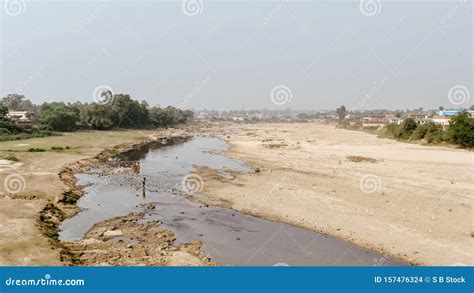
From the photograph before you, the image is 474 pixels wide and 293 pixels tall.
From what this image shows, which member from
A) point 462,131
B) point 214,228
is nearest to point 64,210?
point 214,228

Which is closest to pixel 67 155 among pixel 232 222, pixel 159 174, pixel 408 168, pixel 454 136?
pixel 159 174

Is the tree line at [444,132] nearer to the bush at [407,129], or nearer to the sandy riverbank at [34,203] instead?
the bush at [407,129]

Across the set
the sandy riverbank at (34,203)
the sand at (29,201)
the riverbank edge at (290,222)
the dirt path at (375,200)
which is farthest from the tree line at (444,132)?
the sand at (29,201)

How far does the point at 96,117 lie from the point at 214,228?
9896cm

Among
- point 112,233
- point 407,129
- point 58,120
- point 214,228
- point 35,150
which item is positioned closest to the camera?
point 112,233

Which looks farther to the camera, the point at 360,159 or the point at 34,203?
the point at 360,159

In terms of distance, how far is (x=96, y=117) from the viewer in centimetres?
11781

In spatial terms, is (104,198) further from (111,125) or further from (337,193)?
(111,125)

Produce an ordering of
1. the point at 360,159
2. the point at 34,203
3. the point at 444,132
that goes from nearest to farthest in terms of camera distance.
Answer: the point at 34,203
the point at 360,159
the point at 444,132

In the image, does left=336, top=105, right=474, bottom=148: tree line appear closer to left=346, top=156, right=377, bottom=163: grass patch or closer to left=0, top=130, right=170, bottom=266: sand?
left=346, top=156, right=377, bottom=163: grass patch

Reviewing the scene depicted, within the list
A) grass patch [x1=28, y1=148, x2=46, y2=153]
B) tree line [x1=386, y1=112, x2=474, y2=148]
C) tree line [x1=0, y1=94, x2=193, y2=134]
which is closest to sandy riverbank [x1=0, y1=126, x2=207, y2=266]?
grass patch [x1=28, y1=148, x2=46, y2=153]

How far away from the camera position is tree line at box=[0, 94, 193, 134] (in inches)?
3875

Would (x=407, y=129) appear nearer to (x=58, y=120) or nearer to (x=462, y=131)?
(x=462, y=131)

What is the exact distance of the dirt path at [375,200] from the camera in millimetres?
24484
